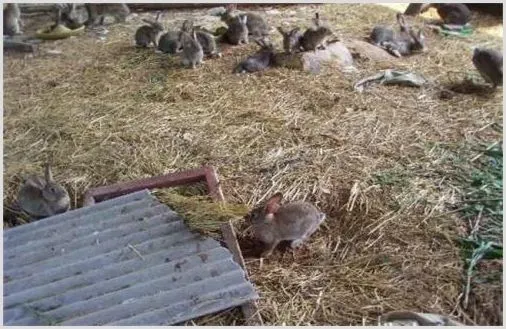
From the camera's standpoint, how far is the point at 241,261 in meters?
2.74

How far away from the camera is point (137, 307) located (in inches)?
97.2

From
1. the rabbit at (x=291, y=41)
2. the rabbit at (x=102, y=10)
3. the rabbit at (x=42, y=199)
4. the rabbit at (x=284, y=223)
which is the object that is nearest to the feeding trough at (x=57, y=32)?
the rabbit at (x=102, y=10)

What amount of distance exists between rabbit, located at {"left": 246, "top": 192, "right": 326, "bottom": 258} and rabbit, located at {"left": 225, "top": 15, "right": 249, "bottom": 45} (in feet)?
10.2

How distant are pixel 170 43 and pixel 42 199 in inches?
113

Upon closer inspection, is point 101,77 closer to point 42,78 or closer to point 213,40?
point 42,78

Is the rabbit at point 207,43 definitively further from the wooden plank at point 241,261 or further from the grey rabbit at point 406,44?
the wooden plank at point 241,261

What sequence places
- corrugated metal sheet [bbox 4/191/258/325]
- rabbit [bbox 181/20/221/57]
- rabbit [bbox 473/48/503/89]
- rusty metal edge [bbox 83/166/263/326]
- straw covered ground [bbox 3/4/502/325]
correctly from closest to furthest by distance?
1. corrugated metal sheet [bbox 4/191/258/325]
2. straw covered ground [bbox 3/4/502/325]
3. rusty metal edge [bbox 83/166/263/326]
4. rabbit [bbox 473/48/503/89]
5. rabbit [bbox 181/20/221/57]

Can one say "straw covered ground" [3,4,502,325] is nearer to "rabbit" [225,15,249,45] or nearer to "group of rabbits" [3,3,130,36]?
"rabbit" [225,15,249,45]

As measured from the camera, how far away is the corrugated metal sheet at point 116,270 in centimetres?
246

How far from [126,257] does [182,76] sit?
2657 millimetres

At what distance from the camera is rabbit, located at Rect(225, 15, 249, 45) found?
5766mm

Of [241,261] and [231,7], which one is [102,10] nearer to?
[231,7]

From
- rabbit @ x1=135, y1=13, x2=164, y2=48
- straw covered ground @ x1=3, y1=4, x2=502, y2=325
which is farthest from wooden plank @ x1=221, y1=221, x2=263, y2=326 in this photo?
rabbit @ x1=135, y1=13, x2=164, y2=48

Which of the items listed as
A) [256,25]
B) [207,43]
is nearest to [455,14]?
[256,25]
